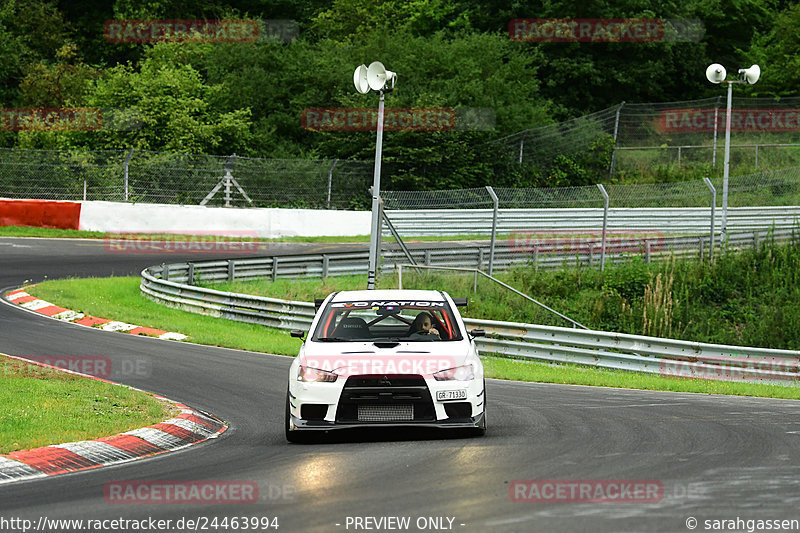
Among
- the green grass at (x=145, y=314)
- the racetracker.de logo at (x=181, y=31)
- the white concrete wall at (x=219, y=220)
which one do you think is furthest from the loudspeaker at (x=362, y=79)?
the racetracker.de logo at (x=181, y=31)

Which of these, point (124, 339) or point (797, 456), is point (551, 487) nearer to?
point (797, 456)

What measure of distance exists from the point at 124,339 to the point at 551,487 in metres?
13.4

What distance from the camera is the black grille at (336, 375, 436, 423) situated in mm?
9883

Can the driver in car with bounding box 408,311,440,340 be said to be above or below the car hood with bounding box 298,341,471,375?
above

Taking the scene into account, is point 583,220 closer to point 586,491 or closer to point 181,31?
point 586,491

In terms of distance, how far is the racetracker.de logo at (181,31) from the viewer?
174ft

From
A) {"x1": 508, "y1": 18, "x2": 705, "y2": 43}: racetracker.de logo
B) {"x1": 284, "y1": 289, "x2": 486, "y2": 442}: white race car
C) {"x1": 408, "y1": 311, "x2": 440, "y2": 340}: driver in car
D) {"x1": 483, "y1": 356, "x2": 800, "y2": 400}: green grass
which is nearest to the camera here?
{"x1": 284, "y1": 289, "x2": 486, "y2": 442}: white race car

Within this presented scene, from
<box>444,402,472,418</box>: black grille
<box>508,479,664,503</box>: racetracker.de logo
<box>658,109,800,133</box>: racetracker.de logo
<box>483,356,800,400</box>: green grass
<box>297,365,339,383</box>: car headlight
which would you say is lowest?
<box>483,356,800,400</box>: green grass

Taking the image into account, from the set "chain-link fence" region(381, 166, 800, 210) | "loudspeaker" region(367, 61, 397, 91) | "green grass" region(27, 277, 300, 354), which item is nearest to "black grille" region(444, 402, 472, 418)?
"green grass" region(27, 277, 300, 354)

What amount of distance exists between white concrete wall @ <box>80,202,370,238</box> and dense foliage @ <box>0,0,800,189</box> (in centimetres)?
487

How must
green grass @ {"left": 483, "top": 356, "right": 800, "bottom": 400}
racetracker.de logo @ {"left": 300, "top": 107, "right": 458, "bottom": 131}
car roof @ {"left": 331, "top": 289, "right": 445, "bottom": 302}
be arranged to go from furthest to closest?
racetracker.de logo @ {"left": 300, "top": 107, "right": 458, "bottom": 131}, green grass @ {"left": 483, "top": 356, "right": 800, "bottom": 400}, car roof @ {"left": 331, "top": 289, "right": 445, "bottom": 302}

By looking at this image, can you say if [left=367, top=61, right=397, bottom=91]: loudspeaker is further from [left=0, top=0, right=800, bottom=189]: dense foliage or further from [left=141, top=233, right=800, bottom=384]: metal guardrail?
[left=0, top=0, right=800, bottom=189]: dense foliage

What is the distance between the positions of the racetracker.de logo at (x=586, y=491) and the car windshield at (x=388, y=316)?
129 inches

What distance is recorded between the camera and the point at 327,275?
2809cm
